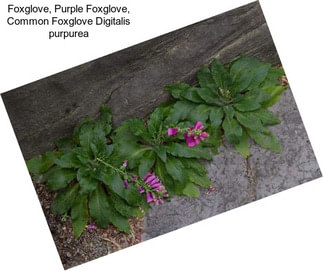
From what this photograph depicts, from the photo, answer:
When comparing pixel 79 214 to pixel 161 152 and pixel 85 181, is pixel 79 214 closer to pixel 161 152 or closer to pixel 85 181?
pixel 85 181

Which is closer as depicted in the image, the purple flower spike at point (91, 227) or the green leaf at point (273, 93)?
the purple flower spike at point (91, 227)

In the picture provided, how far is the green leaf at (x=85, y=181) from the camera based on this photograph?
15.4 feet

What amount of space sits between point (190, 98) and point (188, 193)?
845 mm

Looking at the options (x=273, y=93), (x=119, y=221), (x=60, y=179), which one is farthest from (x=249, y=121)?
(x=60, y=179)

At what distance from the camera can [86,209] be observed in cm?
485

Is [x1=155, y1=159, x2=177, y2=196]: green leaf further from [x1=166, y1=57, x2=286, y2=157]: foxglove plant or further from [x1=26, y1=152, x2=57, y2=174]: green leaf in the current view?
[x1=26, y1=152, x2=57, y2=174]: green leaf

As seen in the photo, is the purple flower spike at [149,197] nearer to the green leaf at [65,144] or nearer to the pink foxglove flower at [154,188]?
the pink foxglove flower at [154,188]

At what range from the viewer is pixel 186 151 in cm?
477

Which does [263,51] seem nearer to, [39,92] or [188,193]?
[188,193]

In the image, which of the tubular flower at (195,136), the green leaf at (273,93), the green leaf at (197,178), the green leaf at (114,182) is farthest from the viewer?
the green leaf at (273,93)

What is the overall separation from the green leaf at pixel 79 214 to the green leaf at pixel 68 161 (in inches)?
11.9

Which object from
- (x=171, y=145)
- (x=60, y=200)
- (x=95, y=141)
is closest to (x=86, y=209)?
(x=60, y=200)

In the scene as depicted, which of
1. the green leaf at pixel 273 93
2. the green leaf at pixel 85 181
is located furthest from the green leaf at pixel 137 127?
the green leaf at pixel 273 93

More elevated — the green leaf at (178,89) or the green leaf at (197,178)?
the green leaf at (178,89)
